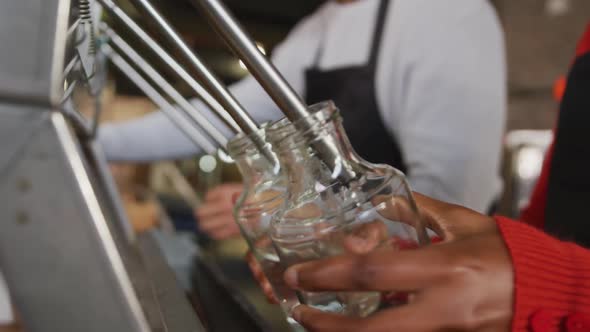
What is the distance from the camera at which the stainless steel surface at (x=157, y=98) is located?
52cm

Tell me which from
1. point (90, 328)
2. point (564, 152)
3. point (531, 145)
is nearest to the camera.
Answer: point (90, 328)

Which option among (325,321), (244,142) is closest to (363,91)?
(244,142)

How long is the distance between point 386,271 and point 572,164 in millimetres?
489

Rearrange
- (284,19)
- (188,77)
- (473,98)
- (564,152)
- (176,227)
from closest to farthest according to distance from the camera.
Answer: (188,77)
(564,152)
(473,98)
(176,227)
(284,19)

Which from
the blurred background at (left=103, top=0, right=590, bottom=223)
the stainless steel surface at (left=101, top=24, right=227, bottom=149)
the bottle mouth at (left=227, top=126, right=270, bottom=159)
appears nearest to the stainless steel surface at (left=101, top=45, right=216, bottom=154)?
the stainless steel surface at (left=101, top=24, right=227, bottom=149)

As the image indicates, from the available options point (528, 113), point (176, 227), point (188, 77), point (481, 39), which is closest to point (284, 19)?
point (528, 113)

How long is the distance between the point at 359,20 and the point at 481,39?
200 mm

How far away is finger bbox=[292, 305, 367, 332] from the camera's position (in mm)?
209

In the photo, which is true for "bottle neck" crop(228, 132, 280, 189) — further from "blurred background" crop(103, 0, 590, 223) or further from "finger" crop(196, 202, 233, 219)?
"blurred background" crop(103, 0, 590, 223)

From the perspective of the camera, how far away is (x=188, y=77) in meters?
0.38

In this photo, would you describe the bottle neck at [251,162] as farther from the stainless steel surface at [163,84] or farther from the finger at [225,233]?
the finger at [225,233]

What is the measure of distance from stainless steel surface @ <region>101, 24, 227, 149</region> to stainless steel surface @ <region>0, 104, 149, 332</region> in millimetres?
274

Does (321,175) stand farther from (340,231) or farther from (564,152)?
(564,152)

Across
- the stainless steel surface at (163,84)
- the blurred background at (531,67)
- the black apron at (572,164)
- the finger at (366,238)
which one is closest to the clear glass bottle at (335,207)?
the finger at (366,238)
